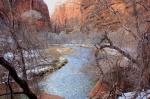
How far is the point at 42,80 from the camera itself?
1494 cm

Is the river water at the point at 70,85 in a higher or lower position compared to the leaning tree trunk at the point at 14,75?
lower

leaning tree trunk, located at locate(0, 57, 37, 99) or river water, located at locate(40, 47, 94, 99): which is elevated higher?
leaning tree trunk, located at locate(0, 57, 37, 99)

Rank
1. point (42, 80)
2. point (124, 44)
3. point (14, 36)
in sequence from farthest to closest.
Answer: point (42, 80), point (124, 44), point (14, 36)

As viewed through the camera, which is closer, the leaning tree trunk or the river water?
the leaning tree trunk

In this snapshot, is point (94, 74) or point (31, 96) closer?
point (31, 96)

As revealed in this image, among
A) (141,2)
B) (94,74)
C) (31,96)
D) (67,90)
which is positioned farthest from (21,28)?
(94,74)

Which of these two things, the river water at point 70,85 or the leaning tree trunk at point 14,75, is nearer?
the leaning tree trunk at point 14,75

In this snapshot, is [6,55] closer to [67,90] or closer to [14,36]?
[14,36]

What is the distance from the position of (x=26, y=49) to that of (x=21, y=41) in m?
0.29

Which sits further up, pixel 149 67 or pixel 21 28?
pixel 21 28

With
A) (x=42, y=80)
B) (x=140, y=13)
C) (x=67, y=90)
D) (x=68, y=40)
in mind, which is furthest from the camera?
(x=68, y=40)

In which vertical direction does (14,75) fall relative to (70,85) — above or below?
above

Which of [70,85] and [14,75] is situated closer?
[14,75]

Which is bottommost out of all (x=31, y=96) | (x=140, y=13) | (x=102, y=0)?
(x=31, y=96)
